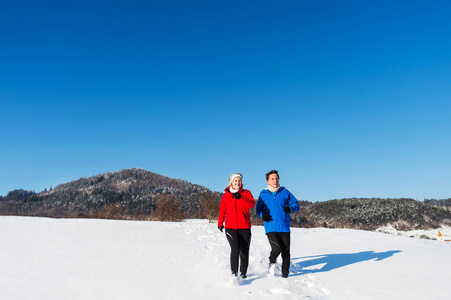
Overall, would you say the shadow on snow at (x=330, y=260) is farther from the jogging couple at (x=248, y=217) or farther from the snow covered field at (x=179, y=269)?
the jogging couple at (x=248, y=217)

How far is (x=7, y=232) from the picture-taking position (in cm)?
848

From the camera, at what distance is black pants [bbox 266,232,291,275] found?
5570 mm

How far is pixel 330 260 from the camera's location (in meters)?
7.81

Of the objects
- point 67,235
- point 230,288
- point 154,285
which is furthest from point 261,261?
point 67,235

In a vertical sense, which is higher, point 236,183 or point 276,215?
point 236,183

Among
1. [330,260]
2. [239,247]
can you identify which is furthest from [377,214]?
[239,247]

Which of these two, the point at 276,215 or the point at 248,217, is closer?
the point at 248,217

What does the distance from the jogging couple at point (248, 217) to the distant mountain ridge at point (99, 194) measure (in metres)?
57.2

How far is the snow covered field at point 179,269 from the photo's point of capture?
178 inches

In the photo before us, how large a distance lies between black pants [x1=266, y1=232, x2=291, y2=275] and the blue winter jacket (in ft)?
0.36

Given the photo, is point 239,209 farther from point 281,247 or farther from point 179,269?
point 179,269

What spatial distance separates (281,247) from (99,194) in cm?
12864

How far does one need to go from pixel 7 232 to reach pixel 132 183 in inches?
6682

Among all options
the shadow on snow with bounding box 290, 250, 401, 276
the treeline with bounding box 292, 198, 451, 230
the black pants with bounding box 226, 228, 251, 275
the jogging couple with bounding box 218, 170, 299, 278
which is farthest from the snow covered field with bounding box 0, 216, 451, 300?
the treeline with bounding box 292, 198, 451, 230
